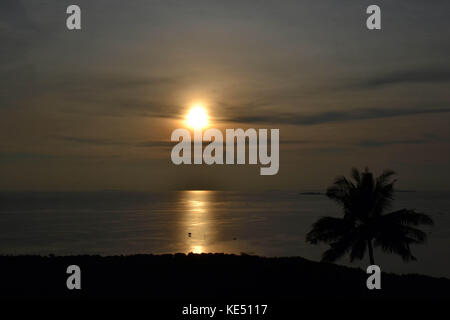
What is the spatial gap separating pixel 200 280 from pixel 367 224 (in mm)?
9839

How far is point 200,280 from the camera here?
1681cm

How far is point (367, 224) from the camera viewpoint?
22031 millimetres

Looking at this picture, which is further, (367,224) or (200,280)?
(367,224)

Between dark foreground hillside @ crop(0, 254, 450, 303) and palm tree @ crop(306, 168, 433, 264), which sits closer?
dark foreground hillside @ crop(0, 254, 450, 303)

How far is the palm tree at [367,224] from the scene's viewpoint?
71.1 ft

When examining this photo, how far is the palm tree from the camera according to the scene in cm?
2166

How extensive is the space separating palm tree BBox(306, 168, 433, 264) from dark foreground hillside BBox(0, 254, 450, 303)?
2185mm

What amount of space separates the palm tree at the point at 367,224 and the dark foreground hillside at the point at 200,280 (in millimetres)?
2185

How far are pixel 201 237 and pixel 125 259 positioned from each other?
3855 inches
